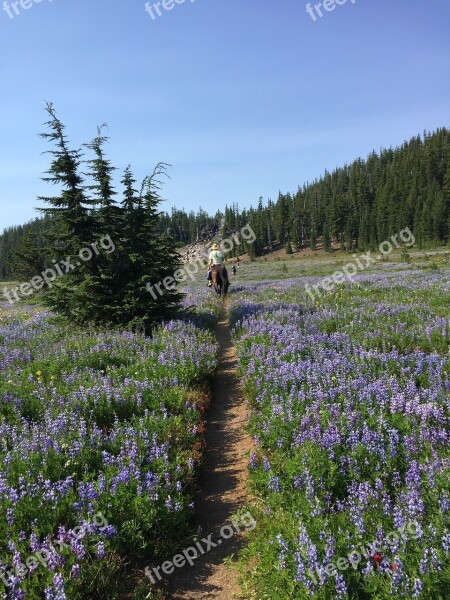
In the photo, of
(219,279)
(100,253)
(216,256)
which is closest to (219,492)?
(100,253)

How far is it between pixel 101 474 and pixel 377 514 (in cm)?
305

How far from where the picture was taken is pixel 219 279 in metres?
21.1

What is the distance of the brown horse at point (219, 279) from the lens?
20.6 meters

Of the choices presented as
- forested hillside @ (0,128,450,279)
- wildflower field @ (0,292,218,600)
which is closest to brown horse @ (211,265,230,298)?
wildflower field @ (0,292,218,600)

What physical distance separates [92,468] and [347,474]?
3141 millimetres

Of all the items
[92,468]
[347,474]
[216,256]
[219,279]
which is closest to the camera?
[347,474]

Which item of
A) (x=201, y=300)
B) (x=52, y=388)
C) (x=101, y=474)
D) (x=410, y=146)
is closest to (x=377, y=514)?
(x=101, y=474)

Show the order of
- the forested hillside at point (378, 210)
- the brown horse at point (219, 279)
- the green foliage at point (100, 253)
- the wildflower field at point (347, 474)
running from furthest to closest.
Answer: the forested hillside at point (378, 210) → the brown horse at point (219, 279) → the green foliage at point (100, 253) → the wildflower field at point (347, 474)

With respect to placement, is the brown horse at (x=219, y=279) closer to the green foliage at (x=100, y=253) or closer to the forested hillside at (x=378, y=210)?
the green foliage at (x=100, y=253)

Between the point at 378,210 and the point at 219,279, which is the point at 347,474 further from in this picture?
the point at 378,210

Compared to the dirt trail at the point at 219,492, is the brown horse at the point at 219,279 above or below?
above

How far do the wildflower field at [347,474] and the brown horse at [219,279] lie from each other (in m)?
11.4

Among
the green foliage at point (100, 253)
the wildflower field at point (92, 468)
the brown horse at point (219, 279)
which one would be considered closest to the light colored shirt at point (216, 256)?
→ the brown horse at point (219, 279)

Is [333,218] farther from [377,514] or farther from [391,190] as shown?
[377,514]
